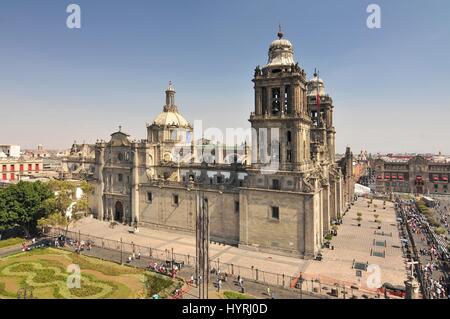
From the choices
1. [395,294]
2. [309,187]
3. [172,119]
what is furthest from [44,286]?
[172,119]

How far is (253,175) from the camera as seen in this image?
144 feet

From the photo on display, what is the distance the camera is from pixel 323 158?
187 ft

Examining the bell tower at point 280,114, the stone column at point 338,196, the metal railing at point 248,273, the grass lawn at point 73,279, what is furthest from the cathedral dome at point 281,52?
the grass lawn at point 73,279

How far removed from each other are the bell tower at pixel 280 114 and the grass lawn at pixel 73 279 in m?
20.9

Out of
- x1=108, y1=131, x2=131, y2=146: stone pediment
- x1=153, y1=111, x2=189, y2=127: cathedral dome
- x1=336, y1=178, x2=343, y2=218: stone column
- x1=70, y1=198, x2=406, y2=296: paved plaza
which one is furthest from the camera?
x1=153, y1=111, x2=189, y2=127: cathedral dome

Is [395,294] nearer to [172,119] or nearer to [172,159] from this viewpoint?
[172,159]

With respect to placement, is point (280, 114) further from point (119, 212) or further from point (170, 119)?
point (119, 212)

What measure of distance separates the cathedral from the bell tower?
0.14 m

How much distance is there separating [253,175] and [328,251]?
49.9ft

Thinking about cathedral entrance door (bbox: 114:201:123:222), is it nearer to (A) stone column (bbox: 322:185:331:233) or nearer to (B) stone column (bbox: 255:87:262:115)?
(B) stone column (bbox: 255:87:262:115)

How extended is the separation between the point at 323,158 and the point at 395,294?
30.0m

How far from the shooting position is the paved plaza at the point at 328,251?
118 feet

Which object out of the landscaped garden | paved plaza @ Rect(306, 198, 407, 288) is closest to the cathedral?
paved plaza @ Rect(306, 198, 407, 288)

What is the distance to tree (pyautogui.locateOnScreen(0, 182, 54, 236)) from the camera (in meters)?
46.5
